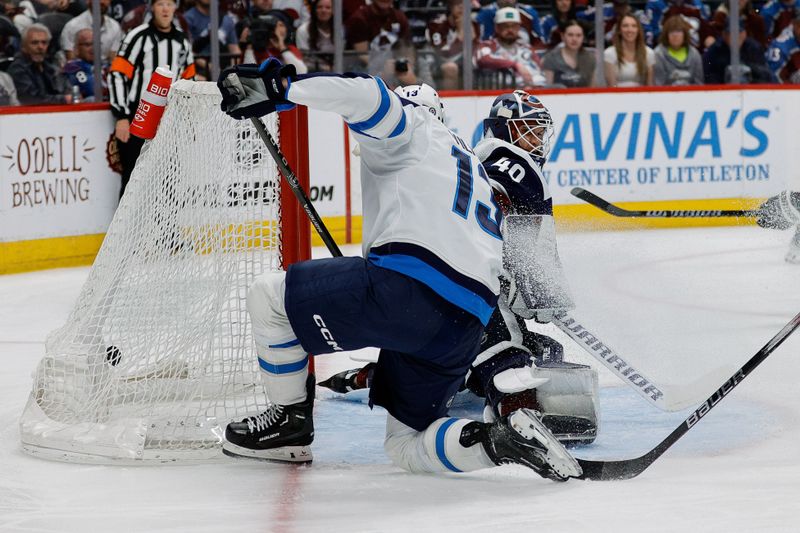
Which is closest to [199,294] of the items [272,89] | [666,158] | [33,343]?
[272,89]

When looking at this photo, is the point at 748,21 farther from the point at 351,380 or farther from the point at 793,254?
the point at 351,380

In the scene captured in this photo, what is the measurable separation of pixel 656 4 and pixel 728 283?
9.97ft

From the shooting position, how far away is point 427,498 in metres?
2.59

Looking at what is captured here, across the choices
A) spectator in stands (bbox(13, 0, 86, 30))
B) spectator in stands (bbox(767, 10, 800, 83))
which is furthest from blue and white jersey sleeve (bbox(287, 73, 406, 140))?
spectator in stands (bbox(767, 10, 800, 83))

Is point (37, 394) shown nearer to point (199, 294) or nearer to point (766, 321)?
point (199, 294)

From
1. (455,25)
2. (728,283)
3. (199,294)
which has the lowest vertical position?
(728,283)

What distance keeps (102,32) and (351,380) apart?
3761mm

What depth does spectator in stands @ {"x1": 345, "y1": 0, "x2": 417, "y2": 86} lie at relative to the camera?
7098 mm

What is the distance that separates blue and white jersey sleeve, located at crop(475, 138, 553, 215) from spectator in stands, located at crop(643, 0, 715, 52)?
4.94 meters

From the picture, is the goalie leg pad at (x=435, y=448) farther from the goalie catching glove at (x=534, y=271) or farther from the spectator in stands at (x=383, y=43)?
the spectator in stands at (x=383, y=43)

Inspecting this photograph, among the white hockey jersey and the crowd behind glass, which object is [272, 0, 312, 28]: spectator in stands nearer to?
the crowd behind glass

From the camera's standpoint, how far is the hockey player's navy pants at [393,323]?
254 centimetres

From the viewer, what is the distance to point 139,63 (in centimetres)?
638

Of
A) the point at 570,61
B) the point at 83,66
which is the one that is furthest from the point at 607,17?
the point at 83,66
